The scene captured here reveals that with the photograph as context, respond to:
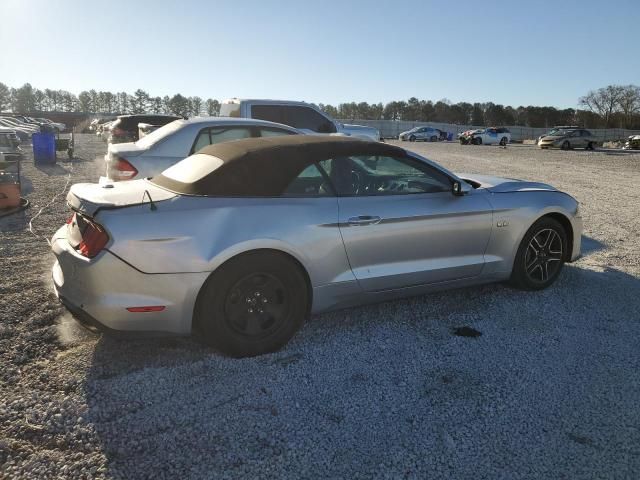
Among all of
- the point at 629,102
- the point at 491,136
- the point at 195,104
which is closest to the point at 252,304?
the point at 491,136

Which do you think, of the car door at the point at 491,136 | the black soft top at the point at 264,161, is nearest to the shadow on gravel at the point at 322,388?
the black soft top at the point at 264,161

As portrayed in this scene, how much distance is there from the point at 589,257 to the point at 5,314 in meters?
6.02

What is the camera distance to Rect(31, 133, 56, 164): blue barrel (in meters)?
16.8

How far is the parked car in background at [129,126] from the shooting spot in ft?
52.4

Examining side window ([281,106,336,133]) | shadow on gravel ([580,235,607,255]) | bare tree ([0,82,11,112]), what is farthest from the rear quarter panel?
bare tree ([0,82,11,112])

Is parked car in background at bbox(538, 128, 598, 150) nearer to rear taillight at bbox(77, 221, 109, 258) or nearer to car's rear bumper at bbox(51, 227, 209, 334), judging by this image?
car's rear bumper at bbox(51, 227, 209, 334)

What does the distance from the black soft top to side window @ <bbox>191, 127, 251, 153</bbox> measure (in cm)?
284

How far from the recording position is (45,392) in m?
2.98

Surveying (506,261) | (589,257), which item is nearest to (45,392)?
(506,261)

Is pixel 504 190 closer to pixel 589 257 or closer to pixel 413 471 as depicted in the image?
pixel 589 257

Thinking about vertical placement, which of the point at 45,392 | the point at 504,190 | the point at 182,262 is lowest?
the point at 45,392

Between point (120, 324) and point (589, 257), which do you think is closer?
point (120, 324)

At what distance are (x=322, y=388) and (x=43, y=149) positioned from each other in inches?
667

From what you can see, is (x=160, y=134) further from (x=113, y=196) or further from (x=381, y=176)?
(x=381, y=176)
